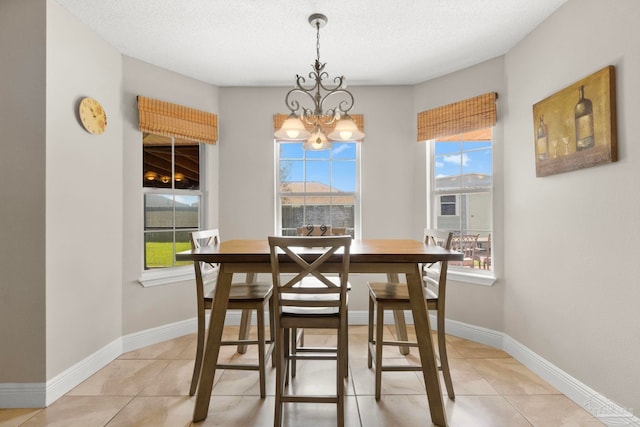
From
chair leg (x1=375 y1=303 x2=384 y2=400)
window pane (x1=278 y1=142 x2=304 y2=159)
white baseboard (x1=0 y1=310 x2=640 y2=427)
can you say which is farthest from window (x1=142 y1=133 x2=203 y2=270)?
chair leg (x1=375 y1=303 x2=384 y2=400)

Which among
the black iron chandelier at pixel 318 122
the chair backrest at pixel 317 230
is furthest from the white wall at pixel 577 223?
the chair backrest at pixel 317 230

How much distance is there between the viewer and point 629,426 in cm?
173

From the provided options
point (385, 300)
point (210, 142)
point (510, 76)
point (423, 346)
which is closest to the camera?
point (423, 346)

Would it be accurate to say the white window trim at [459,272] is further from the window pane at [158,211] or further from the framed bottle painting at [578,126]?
the window pane at [158,211]

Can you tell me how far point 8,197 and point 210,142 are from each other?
5.64ft

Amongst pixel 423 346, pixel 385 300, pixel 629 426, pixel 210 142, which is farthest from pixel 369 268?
pixel 210 142

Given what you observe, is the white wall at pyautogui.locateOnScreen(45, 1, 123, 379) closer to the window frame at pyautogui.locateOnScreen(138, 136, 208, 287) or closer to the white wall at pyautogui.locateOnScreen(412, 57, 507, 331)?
the window frame at pyautogui.locateOnScreen(138, 136, 208, 287)

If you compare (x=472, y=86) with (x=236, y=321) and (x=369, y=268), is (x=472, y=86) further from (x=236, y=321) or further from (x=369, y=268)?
(x=236, y=321)

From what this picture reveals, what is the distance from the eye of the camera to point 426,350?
1909mm

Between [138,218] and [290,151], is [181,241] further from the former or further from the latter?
[290,151]

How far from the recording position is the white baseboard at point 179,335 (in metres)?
1.92

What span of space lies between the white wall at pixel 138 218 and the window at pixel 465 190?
2.61 m

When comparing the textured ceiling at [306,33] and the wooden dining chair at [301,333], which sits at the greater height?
the textured ceiling at [306,33]

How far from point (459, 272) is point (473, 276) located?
0.49ft
